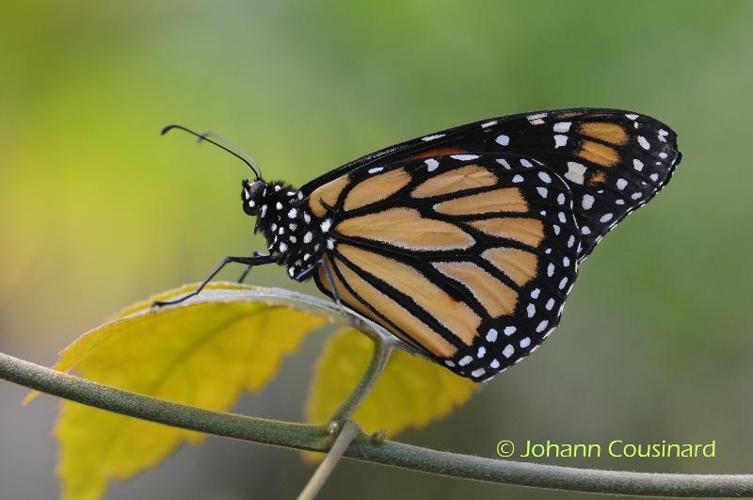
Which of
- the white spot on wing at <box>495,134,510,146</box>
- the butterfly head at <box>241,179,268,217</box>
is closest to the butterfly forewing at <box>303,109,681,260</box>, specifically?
the white spot on wing at <box>495,134,510,146</box>

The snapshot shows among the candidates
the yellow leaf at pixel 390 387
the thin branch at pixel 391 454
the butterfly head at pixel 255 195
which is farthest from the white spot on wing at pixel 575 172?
the thin branch at pixel 391 454

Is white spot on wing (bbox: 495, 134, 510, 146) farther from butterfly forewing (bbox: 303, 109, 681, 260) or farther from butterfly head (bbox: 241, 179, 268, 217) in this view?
butterfly head (bbox: 241, 179, 268, 217)

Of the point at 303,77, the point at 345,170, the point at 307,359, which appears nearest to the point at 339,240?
the point at 345,170

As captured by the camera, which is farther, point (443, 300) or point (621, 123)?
point (443, 300)

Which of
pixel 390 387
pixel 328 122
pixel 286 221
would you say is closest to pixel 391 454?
pixel 390 387

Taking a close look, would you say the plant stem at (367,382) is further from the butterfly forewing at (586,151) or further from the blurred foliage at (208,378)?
the butterfly forewing at (586,151)

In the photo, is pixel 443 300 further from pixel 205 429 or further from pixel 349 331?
pixel 205 429
